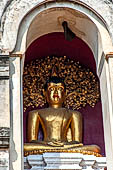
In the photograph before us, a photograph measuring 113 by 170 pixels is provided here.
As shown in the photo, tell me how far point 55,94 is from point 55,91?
0.05 metres

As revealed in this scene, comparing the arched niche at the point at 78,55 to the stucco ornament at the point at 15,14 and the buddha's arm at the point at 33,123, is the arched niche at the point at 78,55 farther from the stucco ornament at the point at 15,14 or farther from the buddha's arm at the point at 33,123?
the stucco ornament at the point at 15,14

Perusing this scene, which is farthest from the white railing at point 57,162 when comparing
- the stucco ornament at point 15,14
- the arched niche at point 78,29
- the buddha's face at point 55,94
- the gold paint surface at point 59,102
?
the stucco ornament at point 15,14

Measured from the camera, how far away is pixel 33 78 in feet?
28.8

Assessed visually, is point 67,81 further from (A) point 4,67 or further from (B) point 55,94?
(A) point 4,67

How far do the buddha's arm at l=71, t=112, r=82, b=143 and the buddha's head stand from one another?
0.35 meters

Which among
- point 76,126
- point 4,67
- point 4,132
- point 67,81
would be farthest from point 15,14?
point 76,126

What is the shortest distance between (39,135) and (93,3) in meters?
2.68

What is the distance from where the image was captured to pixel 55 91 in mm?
8836

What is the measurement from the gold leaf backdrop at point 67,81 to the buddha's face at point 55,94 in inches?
3.8

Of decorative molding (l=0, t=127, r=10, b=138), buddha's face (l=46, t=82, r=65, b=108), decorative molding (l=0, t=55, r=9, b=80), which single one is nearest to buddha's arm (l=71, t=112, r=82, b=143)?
buddha's face (l=46, t=82, r=65, b=108)

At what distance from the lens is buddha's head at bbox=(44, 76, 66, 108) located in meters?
8.80

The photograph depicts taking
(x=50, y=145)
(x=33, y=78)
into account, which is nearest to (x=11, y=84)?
(x=50, y=145)

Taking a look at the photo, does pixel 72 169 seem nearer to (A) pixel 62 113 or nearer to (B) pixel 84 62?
(A) pixel 62 113

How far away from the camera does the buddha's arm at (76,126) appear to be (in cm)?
854
